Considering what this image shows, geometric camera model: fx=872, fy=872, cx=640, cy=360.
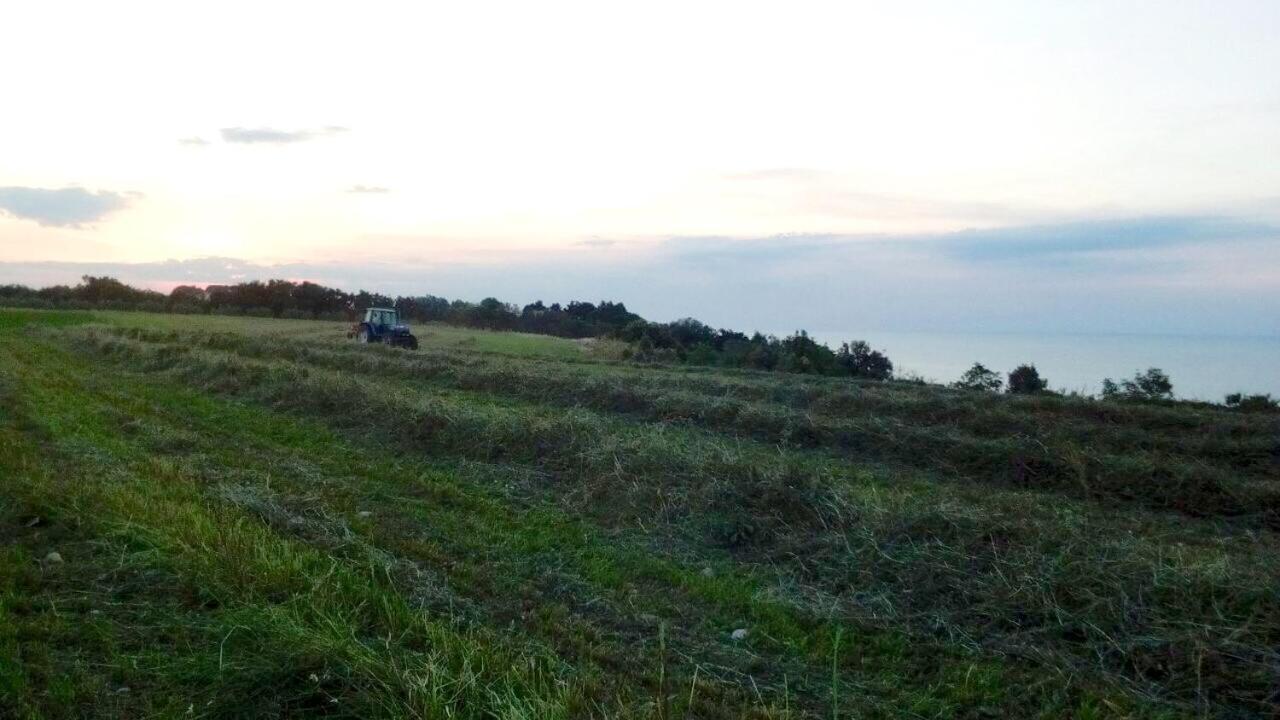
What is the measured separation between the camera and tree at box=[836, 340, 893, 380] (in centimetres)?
3123

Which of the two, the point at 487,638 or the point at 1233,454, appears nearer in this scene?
the point at 487,638

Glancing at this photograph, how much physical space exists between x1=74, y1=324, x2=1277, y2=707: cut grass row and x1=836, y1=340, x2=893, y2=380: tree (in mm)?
20245

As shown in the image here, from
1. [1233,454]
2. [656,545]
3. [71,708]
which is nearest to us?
[71,708]

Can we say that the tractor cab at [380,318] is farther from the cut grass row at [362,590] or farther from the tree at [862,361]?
the cut grass row at [362,590]

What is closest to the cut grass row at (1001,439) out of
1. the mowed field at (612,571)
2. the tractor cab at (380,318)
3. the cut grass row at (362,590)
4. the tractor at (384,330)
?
the mowed field at (612,571)

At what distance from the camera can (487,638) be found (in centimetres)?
496

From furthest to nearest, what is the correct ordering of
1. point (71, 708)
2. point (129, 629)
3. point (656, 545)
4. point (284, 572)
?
point (656, 545) → point (284, 572) → point (129, 629) → point (71, 708)

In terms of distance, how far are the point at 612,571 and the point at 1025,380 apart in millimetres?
21631

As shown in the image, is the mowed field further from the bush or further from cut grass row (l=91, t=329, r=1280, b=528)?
the bush

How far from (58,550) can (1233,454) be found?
572 inches

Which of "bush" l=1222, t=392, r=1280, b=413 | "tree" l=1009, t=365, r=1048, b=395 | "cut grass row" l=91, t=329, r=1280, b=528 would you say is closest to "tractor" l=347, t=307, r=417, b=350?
"cut grass row" l=91, t=329, r=1280, b=528

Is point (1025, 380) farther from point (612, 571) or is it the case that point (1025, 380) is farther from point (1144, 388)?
point (612, 571)

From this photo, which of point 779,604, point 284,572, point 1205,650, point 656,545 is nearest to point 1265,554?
point 1205,650

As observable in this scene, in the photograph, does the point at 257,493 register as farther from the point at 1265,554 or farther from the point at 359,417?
the point at 1265,554
